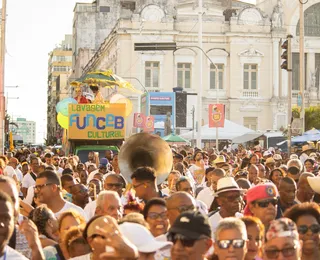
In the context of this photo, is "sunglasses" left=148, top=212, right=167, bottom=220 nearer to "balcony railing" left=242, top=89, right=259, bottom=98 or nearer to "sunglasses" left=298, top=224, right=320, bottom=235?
"sunglasses" left=298, top=224, right=320, bottom=235

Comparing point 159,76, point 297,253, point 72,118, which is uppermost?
point 159,76

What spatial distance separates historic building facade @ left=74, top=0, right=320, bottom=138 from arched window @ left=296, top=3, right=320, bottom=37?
410 centimetres

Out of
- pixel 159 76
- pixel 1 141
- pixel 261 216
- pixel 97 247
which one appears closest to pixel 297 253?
pixel 97 247

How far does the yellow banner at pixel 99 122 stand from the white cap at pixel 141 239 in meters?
16.5

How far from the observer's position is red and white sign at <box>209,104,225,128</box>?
34.0 metres

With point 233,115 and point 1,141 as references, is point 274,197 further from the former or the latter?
point 233,115

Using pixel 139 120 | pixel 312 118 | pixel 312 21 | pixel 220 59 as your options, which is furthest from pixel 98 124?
pixel 312 21

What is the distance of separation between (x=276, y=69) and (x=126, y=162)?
4909 cm

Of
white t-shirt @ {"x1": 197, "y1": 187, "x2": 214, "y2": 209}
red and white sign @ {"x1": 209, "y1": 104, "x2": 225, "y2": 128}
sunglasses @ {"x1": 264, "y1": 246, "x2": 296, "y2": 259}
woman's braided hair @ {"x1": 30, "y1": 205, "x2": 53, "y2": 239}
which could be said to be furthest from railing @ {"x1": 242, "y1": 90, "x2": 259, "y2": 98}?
sunglasses @ {"x1": 264, "y1": 246, "x2": 296, "y2": 259}

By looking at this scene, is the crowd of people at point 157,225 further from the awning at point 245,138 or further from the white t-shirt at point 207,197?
the awning at point 245,138

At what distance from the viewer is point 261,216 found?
7.90 m

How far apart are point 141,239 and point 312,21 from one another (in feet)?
198

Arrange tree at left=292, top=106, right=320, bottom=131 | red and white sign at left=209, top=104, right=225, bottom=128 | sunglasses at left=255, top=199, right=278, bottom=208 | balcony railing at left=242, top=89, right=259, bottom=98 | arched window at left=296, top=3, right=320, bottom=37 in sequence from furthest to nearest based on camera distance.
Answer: arched window at left=296, top=3, right=320, bottom=37
balcony railing at left=242, top=89, right=259, bottom=98
tree at left=292, top=106, right=320, bottom=131
red and white sign at left=209, top=104, right=225, bottom=128
sunglasses at left=255, top=199, right=278, bottom=208

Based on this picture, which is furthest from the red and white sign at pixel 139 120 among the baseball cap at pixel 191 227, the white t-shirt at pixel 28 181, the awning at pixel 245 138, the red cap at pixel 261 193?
the baseball cap at pixel 191 227
